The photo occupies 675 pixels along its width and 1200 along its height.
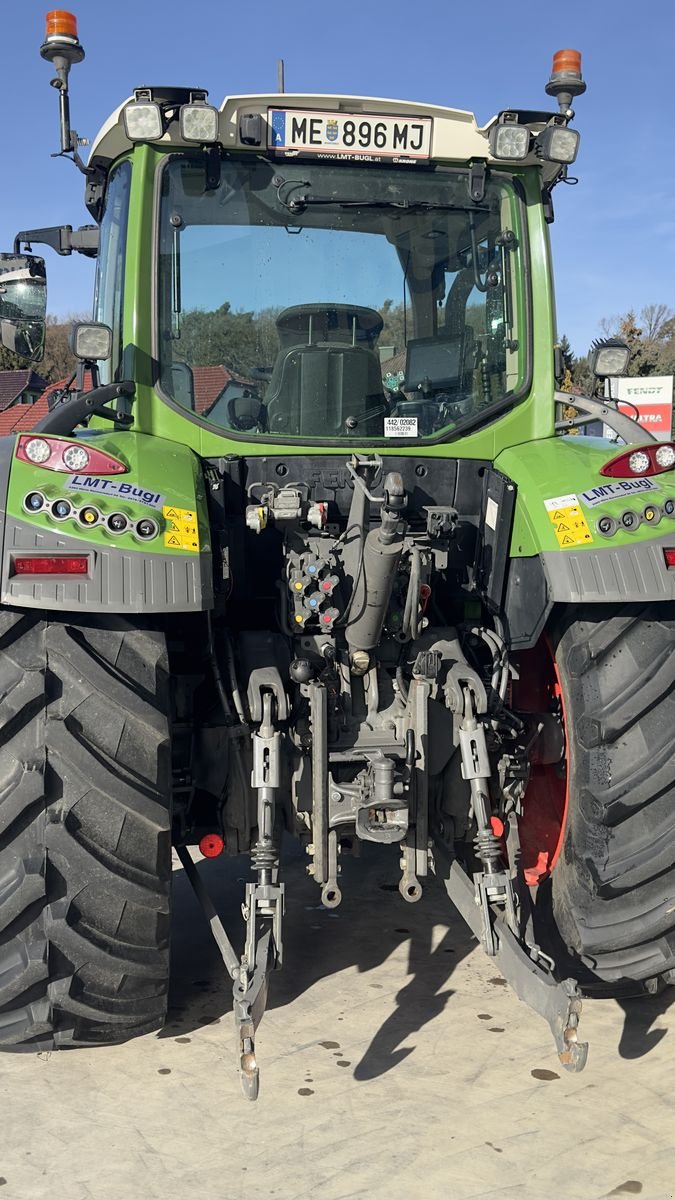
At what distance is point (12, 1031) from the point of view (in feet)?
10.6

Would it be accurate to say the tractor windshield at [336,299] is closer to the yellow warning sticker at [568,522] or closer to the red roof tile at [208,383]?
the red roof tile at [208,383]

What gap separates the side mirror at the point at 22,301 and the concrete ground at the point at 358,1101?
2363 mm

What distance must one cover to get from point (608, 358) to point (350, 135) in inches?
52.3

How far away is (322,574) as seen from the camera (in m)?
3.57

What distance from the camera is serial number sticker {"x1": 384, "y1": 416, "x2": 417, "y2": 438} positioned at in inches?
156

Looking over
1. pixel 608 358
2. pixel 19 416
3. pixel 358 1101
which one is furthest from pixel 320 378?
pixel 19 416

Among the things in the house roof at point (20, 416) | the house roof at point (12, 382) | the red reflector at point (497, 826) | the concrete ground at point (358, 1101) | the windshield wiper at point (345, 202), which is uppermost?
the house roof at point (12, 382)

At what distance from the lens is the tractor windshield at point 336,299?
388 centimetres

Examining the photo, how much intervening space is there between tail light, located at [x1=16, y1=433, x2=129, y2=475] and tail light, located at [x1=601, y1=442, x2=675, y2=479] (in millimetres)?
1541

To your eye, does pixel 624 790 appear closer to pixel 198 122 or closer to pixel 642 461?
pixel 642 461

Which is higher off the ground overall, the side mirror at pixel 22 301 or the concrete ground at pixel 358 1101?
the side mirror at pixel 22 301

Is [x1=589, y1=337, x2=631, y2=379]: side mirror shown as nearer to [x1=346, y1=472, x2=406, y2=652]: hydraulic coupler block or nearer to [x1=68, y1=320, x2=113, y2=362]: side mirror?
[x1=346, y1=472, x2=406, y2=652]: hydraulic coupler block

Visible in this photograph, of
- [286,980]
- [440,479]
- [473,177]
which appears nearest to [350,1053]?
[286,980]

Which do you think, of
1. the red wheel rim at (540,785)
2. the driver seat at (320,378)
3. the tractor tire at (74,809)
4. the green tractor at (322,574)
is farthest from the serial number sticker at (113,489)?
the red wheel rim at (540,785)
